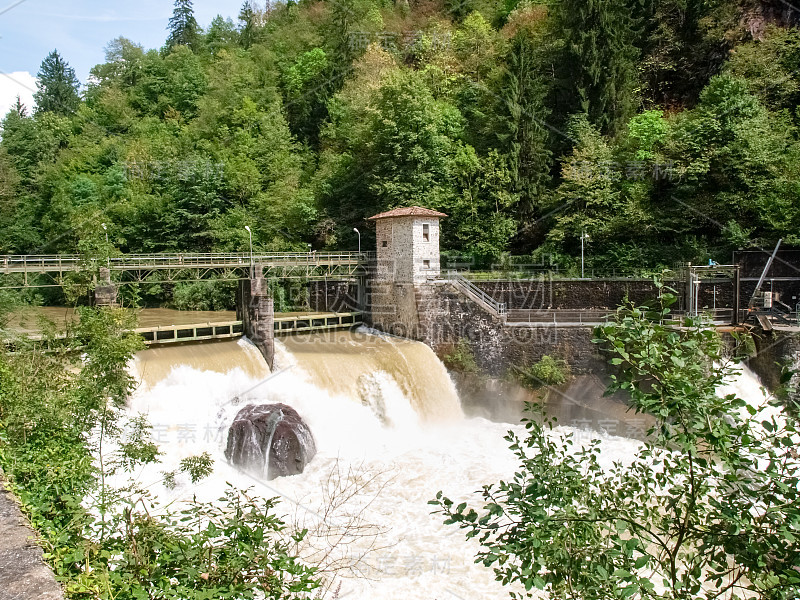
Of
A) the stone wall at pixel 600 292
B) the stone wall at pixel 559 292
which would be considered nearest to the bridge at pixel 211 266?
the stone wall at pixel 559 292

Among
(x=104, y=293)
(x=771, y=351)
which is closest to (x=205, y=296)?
(x=104, y=293)

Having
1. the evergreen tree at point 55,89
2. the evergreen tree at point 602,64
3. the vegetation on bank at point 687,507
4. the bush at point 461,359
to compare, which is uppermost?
the evergreen tree at point 55,89

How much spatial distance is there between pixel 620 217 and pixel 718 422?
2486 cm

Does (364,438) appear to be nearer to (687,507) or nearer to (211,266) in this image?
(211,266)

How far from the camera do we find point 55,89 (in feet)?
196

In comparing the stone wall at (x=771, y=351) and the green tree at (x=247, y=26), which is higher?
the green tree at (x=247, y=26)

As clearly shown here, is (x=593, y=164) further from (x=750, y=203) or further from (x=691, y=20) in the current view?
(x=691, y=20)

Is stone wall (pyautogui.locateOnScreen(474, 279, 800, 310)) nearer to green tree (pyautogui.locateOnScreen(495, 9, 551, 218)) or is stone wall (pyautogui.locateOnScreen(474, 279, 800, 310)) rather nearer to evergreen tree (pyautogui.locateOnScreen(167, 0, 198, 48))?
green tree (pyautogui.locateOnScreen(495, 9, 551, 218))

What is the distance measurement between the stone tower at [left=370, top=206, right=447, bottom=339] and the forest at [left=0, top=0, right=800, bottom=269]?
18.7 ft

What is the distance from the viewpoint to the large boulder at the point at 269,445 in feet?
49.9

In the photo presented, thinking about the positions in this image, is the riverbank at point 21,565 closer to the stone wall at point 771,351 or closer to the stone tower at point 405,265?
the stone tower at point 405,265

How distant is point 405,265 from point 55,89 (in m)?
53.5

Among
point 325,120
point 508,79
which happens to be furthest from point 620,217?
point 325,120

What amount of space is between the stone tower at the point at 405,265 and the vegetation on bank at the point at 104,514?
12.8 meters
